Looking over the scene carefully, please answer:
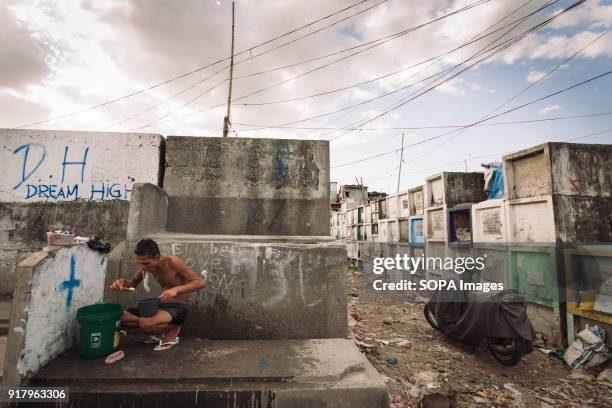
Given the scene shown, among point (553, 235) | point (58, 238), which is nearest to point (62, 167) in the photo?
point (58, 238)

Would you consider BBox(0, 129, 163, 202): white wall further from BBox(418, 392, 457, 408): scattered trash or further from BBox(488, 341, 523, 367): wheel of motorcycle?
BBox(488, 341, 523, 367): wheel of motorcycle

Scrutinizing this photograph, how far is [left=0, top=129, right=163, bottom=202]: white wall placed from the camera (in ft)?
16.4

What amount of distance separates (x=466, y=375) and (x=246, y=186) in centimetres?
441

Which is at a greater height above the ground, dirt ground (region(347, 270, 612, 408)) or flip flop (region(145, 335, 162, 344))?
flip flop (region(145, 335, 162, 344))

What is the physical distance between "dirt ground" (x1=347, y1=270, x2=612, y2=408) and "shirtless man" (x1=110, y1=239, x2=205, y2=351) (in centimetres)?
267

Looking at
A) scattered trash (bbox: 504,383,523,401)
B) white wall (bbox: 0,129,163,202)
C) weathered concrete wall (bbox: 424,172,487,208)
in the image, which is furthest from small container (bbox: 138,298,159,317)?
weathered concrete wall (bbox: 424,172,487,208)

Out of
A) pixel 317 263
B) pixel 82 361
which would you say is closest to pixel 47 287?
pixel 82 361

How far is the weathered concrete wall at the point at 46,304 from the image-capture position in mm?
2348

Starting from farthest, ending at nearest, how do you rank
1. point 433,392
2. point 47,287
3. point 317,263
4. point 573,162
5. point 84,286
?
point 573,162, point 433,392, point 317,263, point 84,286, point 47,287

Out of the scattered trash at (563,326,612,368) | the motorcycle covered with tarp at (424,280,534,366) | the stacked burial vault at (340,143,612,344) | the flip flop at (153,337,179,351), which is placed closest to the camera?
the flip flop at (153,337,179,351)

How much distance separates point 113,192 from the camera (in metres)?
5.02

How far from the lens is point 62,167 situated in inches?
198

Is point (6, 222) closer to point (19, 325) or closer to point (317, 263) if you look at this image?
point (19, 325)

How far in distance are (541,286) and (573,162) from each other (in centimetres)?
252
